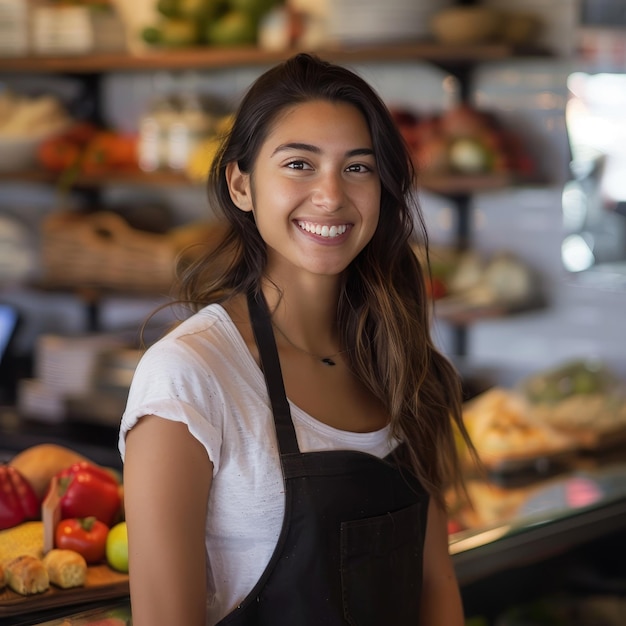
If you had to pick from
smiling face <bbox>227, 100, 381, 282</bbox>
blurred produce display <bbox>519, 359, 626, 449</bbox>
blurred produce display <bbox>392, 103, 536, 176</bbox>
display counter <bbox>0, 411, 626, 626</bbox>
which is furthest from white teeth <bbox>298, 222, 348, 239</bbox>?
blurred produce display <bbox>392, 103, 536, 176</bbox>

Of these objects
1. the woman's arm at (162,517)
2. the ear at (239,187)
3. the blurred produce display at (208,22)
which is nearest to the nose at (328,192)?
the ear at (239,187)

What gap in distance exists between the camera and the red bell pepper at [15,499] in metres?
1.67

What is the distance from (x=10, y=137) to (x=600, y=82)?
2378 mm

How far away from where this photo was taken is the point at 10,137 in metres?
4.58

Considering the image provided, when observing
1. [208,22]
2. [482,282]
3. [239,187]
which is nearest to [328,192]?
→ [239,187]

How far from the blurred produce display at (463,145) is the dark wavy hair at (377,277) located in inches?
81.0

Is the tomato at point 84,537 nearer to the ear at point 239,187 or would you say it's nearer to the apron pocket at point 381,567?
the apron pocket at point 381,567

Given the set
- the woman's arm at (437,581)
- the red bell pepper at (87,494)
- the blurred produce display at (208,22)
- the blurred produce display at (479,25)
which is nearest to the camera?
the red bell pepper at (87,494)

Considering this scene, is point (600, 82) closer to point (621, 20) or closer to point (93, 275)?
point (621, 20)

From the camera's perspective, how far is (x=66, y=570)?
1548mm

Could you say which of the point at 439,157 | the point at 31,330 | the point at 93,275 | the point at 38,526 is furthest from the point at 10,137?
the point at 38,526

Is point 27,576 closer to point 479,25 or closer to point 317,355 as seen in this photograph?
point 317,355

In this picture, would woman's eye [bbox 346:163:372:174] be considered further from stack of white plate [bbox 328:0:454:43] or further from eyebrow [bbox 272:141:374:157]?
stack of white plate [bbox 328:0:454:43]

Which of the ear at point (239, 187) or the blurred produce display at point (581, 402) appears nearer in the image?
the ear at point (239, 187)
